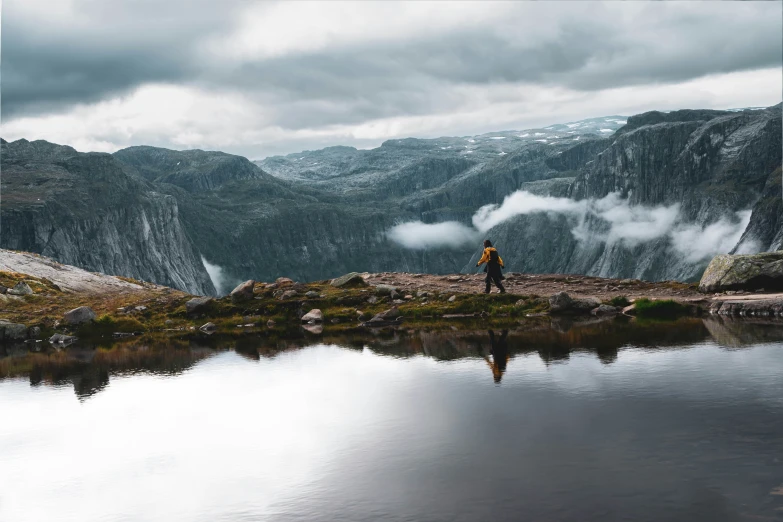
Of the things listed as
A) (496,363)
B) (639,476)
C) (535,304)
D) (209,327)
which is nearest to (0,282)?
(209,327)

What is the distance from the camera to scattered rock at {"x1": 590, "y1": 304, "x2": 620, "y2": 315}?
142ft

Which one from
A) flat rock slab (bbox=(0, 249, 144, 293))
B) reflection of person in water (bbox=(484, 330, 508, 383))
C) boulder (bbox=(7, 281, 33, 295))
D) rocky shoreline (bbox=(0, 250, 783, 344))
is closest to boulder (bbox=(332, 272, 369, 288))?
rocky shoreline (bbox=(0, 250, 783, 344))

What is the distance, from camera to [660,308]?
1645 inches

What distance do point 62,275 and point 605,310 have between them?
56.3m

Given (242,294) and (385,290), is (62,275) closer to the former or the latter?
(242,294)

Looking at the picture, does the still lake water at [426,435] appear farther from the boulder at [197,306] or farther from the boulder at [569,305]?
the boulder at [197,306]

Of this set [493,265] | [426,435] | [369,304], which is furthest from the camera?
[369,304]

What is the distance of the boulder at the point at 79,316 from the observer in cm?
5234

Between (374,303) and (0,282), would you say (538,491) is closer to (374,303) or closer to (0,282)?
(374,303)

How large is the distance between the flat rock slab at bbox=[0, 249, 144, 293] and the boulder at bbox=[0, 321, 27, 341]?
56.2 feet

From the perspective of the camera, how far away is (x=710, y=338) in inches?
1259

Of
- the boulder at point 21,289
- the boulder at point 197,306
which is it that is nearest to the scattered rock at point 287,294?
the boulder at point 197,306

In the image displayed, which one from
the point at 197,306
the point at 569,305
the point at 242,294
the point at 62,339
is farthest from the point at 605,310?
the point at 62,339

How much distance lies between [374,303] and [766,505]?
39.4 metres
